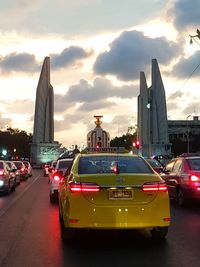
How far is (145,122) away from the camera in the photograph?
12519 cm

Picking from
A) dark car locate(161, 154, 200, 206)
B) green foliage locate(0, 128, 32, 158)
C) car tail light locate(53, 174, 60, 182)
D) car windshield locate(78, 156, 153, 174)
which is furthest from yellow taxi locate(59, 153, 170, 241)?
green foliage locate(0, 128, 32, 158)

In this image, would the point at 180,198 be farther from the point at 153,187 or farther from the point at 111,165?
the point at 153,187

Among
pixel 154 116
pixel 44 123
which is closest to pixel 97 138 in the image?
pixel 154 116

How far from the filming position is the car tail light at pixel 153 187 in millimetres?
9327

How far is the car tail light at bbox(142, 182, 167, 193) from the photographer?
933cm

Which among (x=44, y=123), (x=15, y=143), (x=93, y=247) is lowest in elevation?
(x=93, y=247)

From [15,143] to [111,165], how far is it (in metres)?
130

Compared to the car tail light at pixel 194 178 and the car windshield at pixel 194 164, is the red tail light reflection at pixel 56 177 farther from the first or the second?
the car tail light at pixel 194 178

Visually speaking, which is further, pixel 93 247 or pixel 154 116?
pixel 154 116

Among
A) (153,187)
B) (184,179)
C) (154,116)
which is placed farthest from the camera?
(154,116)

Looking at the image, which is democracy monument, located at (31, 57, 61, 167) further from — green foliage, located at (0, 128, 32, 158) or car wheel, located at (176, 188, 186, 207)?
car wheel, located at (176, 188, 186, 207)

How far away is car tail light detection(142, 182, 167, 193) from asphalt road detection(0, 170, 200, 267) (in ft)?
3.19

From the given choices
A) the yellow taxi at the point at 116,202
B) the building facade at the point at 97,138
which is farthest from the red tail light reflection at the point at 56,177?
the building facade at the point at 97,138

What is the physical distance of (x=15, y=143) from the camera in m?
138
